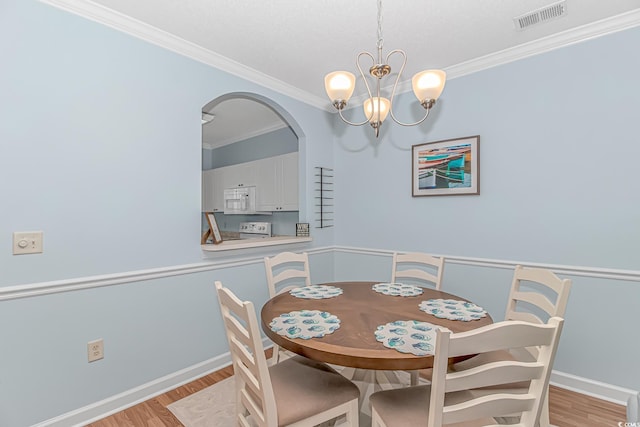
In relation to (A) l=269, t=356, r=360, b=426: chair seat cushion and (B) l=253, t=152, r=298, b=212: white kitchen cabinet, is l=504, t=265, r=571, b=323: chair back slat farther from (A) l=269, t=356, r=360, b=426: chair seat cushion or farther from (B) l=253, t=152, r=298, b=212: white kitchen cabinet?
(B) l=253, t=152, r=298, b=212: white kitchen cabinet

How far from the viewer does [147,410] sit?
197 centimetres

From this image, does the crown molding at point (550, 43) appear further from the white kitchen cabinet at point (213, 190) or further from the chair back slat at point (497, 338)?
the white kitchen cabinet at point (213, 190)

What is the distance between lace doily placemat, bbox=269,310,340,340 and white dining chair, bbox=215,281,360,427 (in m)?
0.18

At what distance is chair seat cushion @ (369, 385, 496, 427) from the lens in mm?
1189

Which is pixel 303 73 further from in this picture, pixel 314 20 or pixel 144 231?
pixel 144 231

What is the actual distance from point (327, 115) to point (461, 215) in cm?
177

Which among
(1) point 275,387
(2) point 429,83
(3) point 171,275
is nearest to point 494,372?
(1) point 275,387

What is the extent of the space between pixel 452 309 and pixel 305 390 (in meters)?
0.85

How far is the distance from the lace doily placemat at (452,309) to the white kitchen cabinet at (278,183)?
2.27 metres

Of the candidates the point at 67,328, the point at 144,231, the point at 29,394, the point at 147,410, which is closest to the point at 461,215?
the point at 144,231

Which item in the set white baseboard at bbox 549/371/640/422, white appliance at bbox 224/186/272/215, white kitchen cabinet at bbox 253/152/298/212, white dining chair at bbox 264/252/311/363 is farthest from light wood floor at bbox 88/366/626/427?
white appliance at bbox 224/186/272/215

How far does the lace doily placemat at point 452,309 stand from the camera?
1548 mm

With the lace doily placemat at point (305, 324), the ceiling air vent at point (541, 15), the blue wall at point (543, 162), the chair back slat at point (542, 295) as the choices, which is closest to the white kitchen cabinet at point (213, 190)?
the blue wall at point (543, 162)

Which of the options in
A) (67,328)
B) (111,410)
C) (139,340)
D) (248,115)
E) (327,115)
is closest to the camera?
(67,328)
